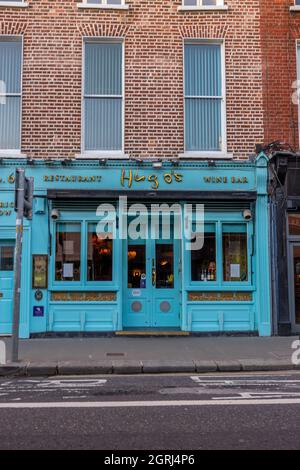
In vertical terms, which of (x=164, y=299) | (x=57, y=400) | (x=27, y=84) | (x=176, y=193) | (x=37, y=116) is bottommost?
(x=57, y=400)

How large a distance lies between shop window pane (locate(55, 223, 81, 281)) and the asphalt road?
4.22 m

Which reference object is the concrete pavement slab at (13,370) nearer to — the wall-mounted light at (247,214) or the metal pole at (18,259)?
the metal pole at (18,259)

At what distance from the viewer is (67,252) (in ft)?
39.1

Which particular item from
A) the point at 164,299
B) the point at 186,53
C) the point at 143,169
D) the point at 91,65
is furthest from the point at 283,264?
the point at 91,65

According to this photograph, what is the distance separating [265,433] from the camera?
15.7 ft

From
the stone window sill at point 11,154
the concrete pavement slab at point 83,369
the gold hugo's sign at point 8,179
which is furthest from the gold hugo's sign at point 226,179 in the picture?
the concrete pavement slab at point 83,369

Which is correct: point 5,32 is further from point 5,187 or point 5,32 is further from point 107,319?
point 107,319

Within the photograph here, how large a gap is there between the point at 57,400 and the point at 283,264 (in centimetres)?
711

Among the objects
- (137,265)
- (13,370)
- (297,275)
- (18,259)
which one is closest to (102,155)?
(137,265)

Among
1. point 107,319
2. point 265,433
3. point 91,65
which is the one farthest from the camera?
point 91,65

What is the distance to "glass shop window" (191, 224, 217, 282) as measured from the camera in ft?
39.5

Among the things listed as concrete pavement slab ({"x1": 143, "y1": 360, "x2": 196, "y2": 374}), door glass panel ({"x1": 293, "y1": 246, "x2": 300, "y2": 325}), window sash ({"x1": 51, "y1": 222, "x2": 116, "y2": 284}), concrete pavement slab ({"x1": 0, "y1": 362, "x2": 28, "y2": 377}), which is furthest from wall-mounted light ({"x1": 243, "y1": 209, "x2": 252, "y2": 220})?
concrete pavement slab ({"x1": 0, "y1": 362, "x2": 28, "y2": 377})

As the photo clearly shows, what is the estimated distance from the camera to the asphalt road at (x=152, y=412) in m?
4.57

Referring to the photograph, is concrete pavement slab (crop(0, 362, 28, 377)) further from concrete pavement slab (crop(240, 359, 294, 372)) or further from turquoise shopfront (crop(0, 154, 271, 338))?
concrete pavement slab (crop(240, 359, 294, 372))
